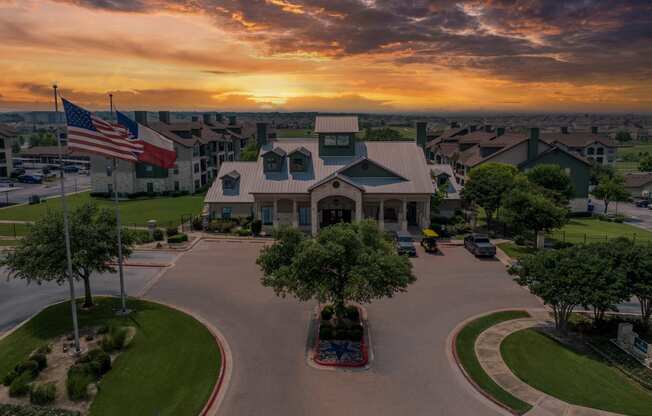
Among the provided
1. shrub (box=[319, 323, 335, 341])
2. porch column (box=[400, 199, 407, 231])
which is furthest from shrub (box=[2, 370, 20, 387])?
porch column (box=[400, 199, 407, 231])

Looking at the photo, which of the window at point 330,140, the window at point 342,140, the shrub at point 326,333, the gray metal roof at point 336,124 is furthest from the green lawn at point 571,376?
the gray metal roof at point 336,124

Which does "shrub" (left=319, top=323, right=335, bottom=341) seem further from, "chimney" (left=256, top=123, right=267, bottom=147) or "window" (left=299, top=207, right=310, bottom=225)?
"chimney" (left=256, top=123, right=267, bottom=147)

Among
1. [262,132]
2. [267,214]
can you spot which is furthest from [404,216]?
[262,132]

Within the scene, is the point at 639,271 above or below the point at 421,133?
below

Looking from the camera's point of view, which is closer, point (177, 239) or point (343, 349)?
point (343, 349)

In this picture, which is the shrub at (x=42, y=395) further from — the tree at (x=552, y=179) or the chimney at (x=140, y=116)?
the chimney at (x=140, y=116)

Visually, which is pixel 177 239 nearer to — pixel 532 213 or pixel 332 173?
pixel 332 173

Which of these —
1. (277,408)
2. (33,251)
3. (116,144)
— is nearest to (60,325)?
(33,251)
